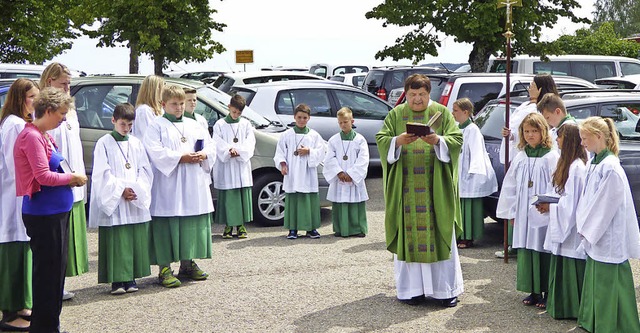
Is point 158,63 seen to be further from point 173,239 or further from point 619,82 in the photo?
point 173,239

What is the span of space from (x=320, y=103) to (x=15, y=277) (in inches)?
323

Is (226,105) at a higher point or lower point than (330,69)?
lower

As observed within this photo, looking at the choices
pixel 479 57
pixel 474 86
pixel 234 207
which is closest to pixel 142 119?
pixel 234 207

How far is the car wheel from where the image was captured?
11.6m

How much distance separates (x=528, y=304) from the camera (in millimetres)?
7469

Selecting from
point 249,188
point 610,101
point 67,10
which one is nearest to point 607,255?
point 610,101

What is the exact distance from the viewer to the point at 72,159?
7.55 meters

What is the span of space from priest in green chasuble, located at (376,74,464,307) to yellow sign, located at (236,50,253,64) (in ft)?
77.9

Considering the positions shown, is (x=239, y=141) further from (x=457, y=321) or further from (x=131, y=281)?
(x=457, y=321)

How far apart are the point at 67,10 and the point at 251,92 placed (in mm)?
26999

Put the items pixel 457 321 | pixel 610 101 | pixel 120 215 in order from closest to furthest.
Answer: pixel 457 321
pixel 120 215
pixel 610 101

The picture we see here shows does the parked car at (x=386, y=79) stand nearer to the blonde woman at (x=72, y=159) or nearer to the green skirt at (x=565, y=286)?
the blonde woman at (x=72, y=159)

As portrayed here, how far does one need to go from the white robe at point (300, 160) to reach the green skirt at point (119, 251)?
125 inches

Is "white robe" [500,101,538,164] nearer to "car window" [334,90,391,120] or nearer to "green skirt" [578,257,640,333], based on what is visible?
"green skirt" [578,257,640,333]
